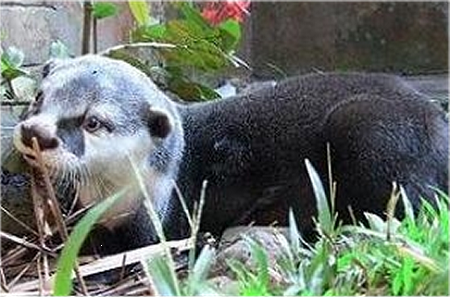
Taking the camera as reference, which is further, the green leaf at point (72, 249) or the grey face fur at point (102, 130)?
the grey face fur at point (102, 130)

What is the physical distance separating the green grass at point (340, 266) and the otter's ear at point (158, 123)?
0.69 m

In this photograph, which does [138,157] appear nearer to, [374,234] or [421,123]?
[421,123]

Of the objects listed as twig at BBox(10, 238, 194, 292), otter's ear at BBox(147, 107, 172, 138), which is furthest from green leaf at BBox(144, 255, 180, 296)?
otter's ear at BBox(147, 107, 172, 138)

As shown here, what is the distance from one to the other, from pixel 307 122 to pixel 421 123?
0.26 metres

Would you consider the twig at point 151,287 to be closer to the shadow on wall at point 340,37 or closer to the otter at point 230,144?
the otter at point 230,144

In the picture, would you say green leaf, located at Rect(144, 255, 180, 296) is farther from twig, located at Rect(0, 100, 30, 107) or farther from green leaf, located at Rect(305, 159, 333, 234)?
twig, located at Rect(0, 100, 30, 107)

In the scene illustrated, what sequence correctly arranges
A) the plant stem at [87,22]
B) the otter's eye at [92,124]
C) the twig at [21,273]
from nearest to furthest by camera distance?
1. the twig at [21,273]
2. the otter's eye at [92,124]
3. the plant stem at [87,22]

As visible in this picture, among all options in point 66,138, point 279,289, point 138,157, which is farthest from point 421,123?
point 279,289

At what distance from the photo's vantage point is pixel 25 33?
9.18ft

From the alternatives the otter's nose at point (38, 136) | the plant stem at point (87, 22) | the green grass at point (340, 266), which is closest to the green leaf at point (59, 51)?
the plant stem at point (87, 22)

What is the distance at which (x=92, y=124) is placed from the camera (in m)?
2.16

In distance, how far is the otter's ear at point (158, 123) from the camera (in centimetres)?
230

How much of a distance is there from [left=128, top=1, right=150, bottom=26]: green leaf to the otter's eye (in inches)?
22.2

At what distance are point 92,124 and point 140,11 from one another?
A: 0.58 meters
